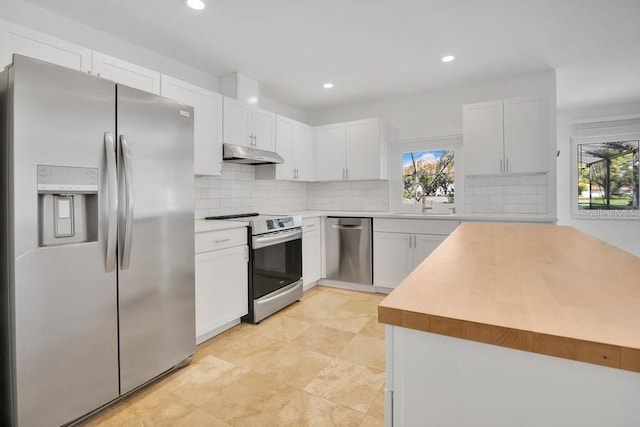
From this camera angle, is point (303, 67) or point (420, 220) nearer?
point (303, 67)

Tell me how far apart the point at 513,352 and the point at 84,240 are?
1914 millimetres

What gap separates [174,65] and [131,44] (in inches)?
16.3

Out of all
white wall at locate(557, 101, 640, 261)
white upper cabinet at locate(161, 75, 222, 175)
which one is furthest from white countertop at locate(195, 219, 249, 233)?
white wall at locate(557, 101, 640, 261)

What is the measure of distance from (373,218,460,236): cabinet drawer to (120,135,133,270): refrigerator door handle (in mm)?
2706

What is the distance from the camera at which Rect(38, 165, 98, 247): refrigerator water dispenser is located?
1512mm

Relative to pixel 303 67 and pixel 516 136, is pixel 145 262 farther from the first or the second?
pixel 516 136

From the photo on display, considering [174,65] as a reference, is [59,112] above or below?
below

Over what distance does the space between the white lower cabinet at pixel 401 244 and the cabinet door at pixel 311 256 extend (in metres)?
0.71

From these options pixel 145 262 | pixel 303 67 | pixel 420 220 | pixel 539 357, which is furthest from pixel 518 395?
pixel 303 67

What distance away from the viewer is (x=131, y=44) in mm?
2771

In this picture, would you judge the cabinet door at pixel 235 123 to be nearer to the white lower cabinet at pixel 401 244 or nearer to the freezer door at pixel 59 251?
the freezer door at pixel 59 251

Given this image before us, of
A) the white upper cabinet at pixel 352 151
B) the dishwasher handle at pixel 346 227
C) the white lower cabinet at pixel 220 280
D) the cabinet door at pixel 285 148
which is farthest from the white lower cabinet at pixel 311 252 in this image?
the white lower cabinet at pixel 220 280

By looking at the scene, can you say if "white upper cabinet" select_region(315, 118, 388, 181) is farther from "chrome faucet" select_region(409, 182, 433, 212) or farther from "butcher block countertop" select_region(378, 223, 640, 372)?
"butcher block countertop" select_region(378, 223, 640, 372)

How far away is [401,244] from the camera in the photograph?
148 inches
